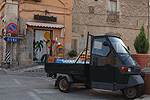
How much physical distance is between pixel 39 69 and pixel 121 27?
10.8 metres

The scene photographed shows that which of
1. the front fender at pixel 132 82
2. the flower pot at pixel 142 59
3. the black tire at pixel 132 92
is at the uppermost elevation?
the flower pot at pixel 142 59

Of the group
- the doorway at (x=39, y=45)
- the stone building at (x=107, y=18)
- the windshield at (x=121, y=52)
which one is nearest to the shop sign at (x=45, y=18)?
the doorway at (x=39, y=45)

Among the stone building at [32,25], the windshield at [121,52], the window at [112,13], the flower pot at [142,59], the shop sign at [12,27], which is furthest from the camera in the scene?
the window at [112,13]

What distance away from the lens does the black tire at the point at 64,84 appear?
23.9 feet

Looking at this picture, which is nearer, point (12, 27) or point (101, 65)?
point (101, 65)

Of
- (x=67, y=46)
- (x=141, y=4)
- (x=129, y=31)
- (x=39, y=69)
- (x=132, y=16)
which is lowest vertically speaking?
(x=39, y=69)

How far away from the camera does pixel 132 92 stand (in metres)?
6.25

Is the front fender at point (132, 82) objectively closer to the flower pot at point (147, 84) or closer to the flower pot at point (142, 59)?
the flower pot at point (147, 84)

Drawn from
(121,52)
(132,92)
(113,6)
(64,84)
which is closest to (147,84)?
(132,92)

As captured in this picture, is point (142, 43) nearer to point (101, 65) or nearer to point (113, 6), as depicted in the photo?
point (113, 6)

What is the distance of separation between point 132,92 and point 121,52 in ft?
4.27

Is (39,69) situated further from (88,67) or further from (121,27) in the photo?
(121,27)

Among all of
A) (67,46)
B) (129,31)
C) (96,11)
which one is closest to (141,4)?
(129,31)

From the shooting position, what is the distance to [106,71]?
252 inches
